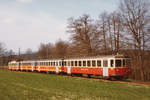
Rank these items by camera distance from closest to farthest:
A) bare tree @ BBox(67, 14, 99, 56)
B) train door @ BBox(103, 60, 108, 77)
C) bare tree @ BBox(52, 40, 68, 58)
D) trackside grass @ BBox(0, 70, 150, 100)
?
trackside grass @ BBox(0, 70, 150, 100) → train door @ BBox(103, 60, 108, 77) → bare tree @ BBox(67, 14, 99, 56) → bare tree @ BBox(52, 40, 68, 58)

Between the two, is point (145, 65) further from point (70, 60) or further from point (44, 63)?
point (44, 63)

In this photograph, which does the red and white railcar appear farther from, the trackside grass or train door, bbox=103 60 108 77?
the trackside grass

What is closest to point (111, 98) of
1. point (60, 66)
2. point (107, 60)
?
point (107, 60)

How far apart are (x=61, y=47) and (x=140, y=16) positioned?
145 ft

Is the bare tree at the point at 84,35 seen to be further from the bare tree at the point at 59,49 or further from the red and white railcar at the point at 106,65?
the bare tree at the point at 59,49

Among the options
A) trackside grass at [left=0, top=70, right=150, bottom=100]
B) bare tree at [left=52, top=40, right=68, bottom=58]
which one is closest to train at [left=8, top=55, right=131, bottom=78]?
trackside grass at [left=0, top=70, right=150, bottom=100]

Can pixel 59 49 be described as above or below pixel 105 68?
above

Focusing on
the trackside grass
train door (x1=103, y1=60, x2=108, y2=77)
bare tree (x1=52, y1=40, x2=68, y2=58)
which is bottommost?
the trackside grass

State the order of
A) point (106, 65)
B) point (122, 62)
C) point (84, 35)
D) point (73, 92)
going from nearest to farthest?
point (73, 92), point (122, 62), point (106, 65), point (84, 35)

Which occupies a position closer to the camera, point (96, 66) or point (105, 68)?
point (105, 68)

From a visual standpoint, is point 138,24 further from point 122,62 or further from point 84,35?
point 84,35

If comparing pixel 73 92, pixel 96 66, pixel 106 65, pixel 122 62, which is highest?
pixel 122 62

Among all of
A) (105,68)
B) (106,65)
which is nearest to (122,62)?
(106,65)

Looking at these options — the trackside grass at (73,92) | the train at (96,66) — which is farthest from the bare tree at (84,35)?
the trackside grass at (73,92)
